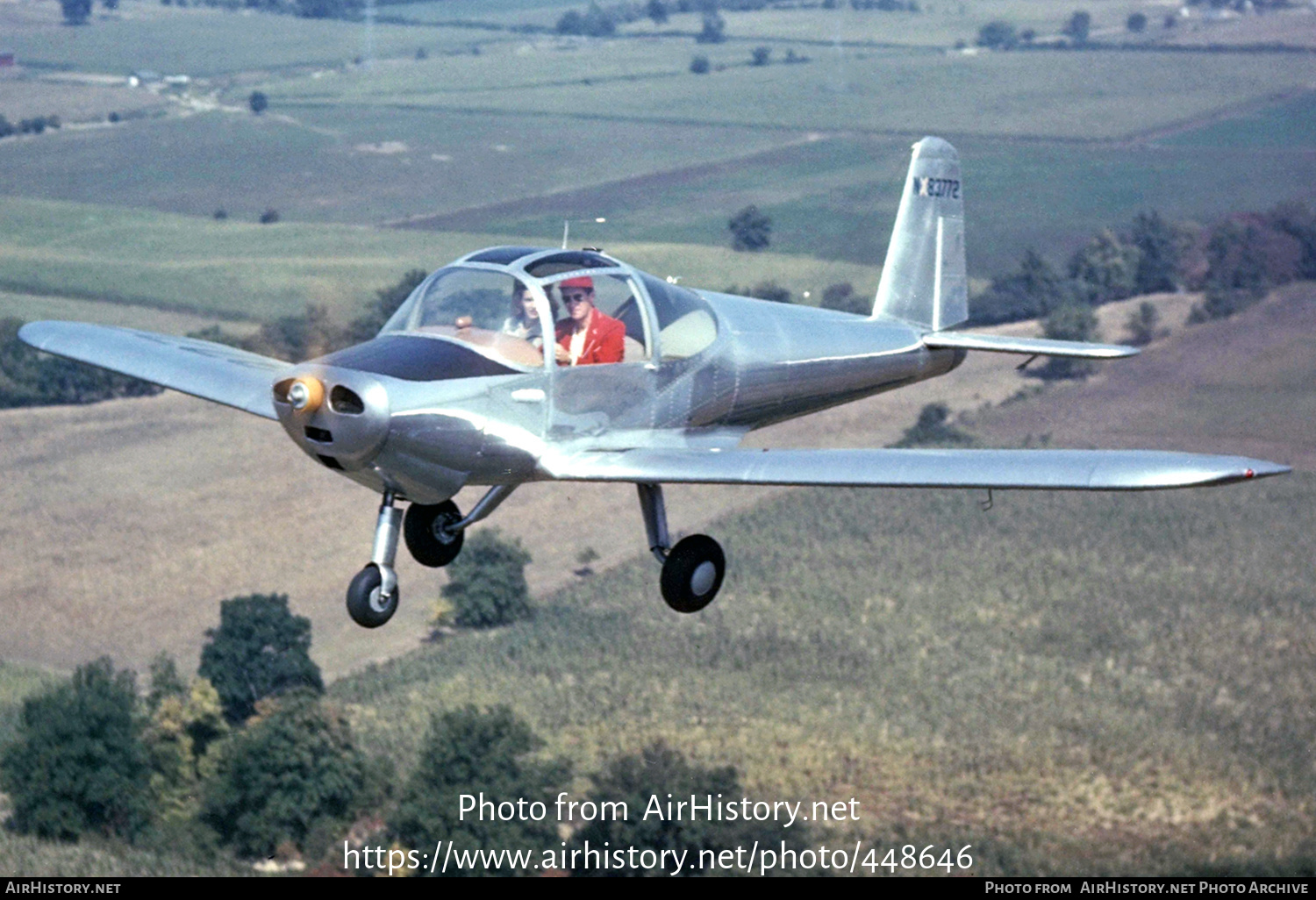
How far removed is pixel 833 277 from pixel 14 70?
5102 centimetres

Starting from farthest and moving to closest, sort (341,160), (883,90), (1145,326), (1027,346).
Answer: (883,90), (1145,326), (341,160), (1027,346)

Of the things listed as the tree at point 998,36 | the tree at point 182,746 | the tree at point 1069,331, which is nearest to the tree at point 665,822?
the tree at point 182,746

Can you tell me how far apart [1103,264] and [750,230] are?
122ft

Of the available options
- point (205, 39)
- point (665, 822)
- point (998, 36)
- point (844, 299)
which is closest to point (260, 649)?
point (665, 822)

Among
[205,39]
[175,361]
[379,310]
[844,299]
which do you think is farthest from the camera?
[205,39]

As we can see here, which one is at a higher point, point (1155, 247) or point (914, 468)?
point (914, 468)

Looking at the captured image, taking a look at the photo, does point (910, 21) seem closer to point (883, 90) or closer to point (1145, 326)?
point (883, 90)

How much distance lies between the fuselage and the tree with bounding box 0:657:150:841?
47270 millimetres

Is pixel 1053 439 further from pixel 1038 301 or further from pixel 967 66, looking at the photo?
pixel 967 66

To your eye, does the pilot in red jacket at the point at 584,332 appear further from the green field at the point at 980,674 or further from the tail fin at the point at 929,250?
the green field at the point at 980,674

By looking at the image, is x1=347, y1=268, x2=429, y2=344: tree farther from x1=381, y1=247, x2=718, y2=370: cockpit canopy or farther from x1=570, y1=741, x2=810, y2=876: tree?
x1=381, y1=247, x2=718, y2=370: cockpit canopy

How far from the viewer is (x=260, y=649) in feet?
206

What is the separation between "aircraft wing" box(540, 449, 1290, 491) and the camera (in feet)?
44.6

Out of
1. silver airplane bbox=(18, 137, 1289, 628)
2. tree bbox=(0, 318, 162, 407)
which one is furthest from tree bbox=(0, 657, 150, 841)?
silver airplane bbox=(18, 137, 1289, 628)
